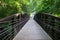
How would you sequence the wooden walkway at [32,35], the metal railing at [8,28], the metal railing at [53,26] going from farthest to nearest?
the wooden walkway at [32,35], the metal railing at [53,26], the metal railing at [8,28]

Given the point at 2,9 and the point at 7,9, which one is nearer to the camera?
the point at 2,9

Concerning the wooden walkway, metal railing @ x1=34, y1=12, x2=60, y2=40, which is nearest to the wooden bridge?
the wooden walkway

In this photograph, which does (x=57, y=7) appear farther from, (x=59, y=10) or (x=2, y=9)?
(x=2, y=9)

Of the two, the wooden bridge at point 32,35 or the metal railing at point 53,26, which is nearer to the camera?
the metal railing at point 53,26

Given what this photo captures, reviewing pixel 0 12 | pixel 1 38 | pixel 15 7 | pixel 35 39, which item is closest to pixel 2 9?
pixel 0 12

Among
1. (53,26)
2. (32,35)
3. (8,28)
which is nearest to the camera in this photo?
(8,28)

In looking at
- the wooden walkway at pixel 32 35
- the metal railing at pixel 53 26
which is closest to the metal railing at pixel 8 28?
the wooden walkway at pixel 32 35

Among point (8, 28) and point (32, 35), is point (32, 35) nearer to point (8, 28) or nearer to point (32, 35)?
point (32, 35)

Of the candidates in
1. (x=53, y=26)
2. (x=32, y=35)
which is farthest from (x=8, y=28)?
(x=32, y=35)

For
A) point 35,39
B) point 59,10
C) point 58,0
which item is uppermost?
point 58,0

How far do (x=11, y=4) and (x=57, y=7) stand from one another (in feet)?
7.70

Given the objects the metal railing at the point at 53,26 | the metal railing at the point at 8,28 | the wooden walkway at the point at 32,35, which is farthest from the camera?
the wooden walkway at the point at 32,35

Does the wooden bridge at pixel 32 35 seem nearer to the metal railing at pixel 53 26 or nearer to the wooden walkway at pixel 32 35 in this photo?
the wooden walkway at pixel 32 35

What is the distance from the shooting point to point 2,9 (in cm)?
728
